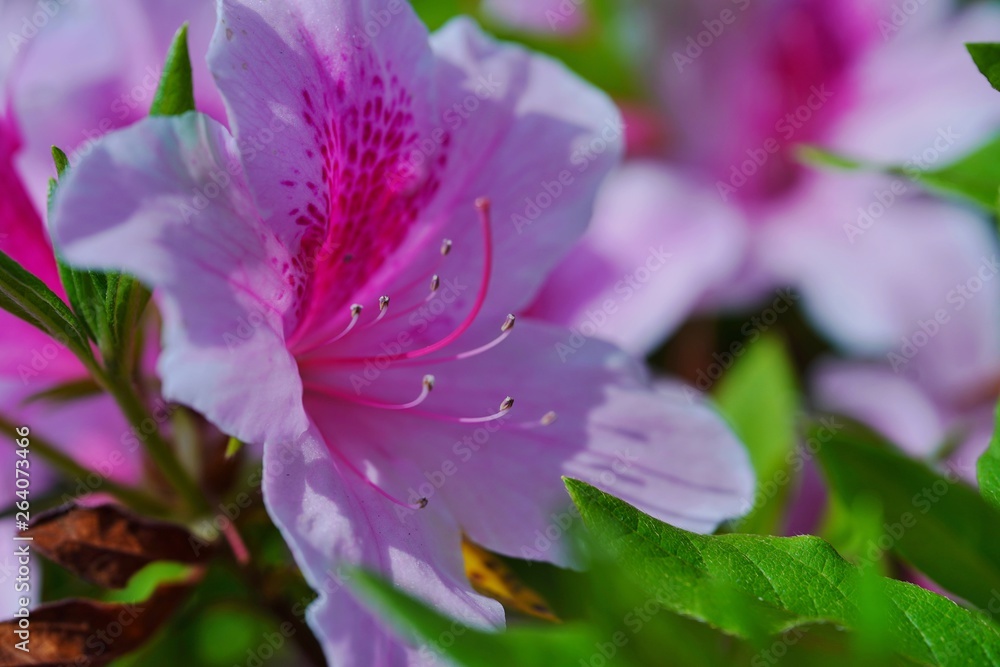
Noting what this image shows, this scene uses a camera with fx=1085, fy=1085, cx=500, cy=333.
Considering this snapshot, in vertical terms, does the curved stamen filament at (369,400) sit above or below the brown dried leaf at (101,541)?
above

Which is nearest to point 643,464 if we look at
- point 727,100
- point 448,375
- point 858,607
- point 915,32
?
point 448,375

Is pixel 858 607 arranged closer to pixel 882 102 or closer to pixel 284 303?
pixel 284 303

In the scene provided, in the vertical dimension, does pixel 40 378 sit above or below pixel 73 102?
below

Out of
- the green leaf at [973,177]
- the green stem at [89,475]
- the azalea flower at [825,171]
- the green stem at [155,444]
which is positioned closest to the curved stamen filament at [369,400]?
the green stem at [155,444]

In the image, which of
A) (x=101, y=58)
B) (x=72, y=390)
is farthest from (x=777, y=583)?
(x=101, y=58)

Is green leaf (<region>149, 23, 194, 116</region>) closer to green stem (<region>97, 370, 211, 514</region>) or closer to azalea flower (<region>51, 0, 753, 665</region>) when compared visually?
azalea flower (<region>51, 0, 753, 665</region>)

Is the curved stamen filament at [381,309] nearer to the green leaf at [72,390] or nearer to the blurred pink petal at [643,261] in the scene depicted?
the green leaf at [72,390]

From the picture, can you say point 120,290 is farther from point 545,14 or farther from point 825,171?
point 825,171

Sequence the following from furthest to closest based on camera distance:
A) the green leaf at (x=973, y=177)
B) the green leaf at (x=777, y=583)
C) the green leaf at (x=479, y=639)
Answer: the green leaf at (x=973, y=177) → the green leaf at (x=777, y=583) → the green leaf at (x=479, y=639)
